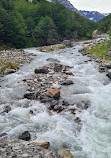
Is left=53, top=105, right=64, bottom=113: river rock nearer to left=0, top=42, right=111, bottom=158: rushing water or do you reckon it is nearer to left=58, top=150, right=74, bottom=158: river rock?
left=0, top=42, right=111, bottom=158: rushing water

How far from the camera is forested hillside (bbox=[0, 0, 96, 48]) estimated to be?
118 ft

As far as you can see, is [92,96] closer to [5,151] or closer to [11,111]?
[11,111]

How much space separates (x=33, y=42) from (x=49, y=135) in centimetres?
4182

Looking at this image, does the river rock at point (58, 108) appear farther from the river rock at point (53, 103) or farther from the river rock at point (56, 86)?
the river rock at point (56, 86)

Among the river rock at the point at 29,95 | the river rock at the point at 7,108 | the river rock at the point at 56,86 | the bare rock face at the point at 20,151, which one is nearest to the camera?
the bare rock face at the point at 20,151

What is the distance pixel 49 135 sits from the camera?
638 centimetres

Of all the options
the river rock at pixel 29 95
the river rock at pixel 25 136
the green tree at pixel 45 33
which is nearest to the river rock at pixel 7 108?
the river rock at pixel 29 95

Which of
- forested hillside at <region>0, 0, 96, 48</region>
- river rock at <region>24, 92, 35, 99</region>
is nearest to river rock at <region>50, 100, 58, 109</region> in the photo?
river rock at <region>24, 92, 35, 99</region>

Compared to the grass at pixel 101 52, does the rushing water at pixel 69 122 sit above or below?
below

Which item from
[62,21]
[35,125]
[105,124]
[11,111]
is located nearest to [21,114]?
[11,111]

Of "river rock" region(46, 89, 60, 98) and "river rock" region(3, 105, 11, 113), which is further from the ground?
"river rock" region(46, 89, 60, 98)

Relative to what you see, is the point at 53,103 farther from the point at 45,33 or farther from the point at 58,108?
the point at 45,33

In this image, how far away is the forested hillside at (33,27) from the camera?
36.0 m

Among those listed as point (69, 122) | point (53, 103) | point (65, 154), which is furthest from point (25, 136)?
point (53, 103)
